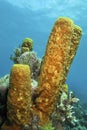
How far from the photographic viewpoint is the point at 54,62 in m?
5.36

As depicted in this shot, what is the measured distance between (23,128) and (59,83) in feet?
3.79

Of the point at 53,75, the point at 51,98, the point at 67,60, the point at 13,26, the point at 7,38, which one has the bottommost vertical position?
the point at 51,98

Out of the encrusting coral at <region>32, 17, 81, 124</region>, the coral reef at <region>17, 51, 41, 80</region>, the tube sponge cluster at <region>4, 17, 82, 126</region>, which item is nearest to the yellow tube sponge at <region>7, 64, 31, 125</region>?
the tube sponge cluster at <region>4, 17, 82, 126</region>

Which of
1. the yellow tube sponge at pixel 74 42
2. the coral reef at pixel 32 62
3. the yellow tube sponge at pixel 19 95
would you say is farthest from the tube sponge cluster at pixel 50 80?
the coral reef at pixel 32 62

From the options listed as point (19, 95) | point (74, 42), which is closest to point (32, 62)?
point (74, 42)

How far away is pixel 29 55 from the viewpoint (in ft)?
21.8

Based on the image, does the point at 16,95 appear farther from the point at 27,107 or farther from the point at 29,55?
the point at 29,55

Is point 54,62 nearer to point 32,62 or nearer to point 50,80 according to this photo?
point 50,80

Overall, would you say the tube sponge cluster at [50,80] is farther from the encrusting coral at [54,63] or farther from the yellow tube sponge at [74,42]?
the yellow tube sponge at [74,42]

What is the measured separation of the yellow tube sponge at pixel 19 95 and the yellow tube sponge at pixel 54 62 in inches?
14.0

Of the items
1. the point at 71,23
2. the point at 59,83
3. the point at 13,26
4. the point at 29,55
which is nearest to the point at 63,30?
the point at 71,23

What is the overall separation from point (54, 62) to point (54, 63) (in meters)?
0.02

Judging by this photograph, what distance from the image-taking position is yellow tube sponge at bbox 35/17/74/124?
211 inches

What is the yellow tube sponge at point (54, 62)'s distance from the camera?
5.36 meters
